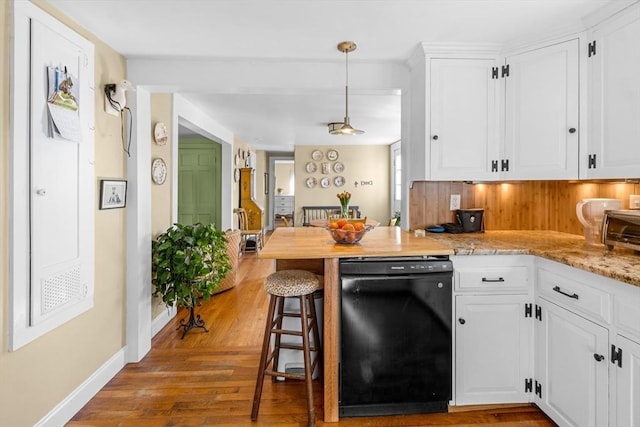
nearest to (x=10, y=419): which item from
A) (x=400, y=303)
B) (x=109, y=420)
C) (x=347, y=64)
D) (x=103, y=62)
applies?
(x=109, y=420)

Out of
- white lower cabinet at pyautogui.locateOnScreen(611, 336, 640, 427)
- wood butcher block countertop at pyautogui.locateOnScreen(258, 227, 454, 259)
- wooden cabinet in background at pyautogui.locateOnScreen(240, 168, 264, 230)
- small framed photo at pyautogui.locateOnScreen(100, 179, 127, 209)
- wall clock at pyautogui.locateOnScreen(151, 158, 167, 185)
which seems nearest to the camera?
white lower cabinet at pyautogui.locateOnScreen(611, 336, 640, 427)

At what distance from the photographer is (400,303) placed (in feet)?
6.19

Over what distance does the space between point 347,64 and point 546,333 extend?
218 cm

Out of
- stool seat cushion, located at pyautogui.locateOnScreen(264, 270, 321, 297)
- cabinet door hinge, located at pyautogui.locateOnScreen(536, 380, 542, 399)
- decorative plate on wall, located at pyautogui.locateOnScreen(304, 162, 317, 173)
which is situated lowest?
cabinet door hinge, located at pyautogui.locateOnScreen(536, 380, 542, 399)

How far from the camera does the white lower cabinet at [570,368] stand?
150cm

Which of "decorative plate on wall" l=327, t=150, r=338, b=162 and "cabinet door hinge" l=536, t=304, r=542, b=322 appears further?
"decorative plate on wall" l=327, t=150, r=338, b=162

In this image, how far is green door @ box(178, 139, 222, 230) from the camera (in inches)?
238

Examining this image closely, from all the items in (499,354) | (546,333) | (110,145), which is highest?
(110,145)

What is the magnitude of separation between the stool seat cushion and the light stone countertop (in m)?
0.84

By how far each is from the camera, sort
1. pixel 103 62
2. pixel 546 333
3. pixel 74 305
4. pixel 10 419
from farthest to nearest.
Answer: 1. pixel 103 62
2. pixel 74 305
3. pixel 546 333
4. pixel 10 419

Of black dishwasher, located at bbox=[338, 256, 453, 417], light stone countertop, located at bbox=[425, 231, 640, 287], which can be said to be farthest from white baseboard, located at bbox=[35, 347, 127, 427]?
light stone countertop, located at bbox=[425, 231, 640, 287]

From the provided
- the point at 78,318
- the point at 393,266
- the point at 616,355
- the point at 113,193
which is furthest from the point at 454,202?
the point at 78,318

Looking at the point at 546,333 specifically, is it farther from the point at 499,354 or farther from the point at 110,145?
the point at 110,145

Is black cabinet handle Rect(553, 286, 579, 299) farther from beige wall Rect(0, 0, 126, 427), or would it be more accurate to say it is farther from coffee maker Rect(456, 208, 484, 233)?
beige wall Rect(0, 0, 126, 427)
